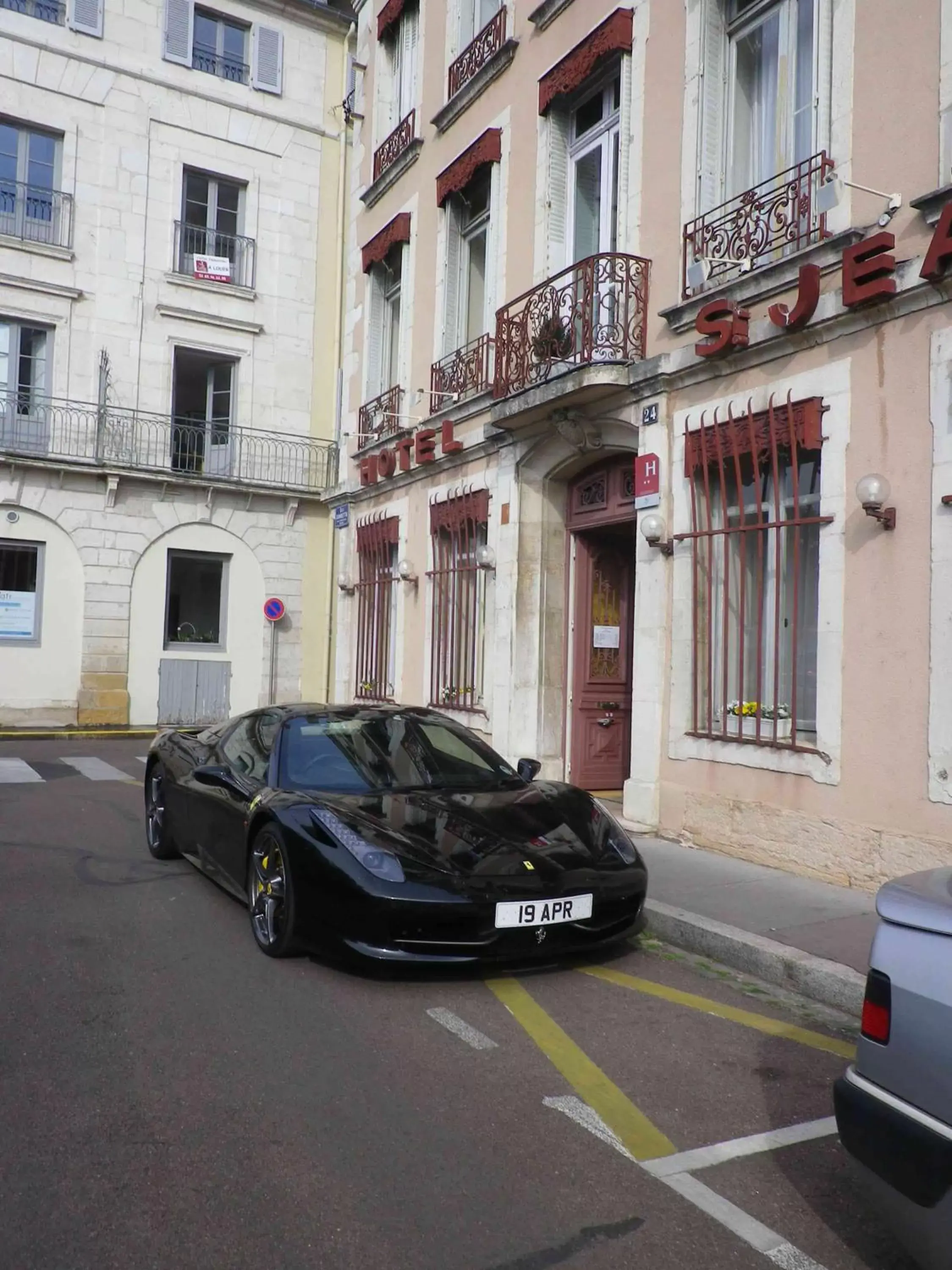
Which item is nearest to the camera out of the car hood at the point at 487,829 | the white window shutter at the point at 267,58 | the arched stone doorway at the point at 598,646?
the car hood at the point at 487,829

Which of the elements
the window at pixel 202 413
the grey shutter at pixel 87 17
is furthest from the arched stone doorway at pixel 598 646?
the grey shutter at pixel 87 17

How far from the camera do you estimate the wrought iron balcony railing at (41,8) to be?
1797cm

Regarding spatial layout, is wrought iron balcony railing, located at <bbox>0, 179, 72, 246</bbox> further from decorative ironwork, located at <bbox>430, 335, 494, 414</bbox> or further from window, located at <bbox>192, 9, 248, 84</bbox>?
decorative ironwork, located at <bbox>430, 335, 494, 414</bbox>

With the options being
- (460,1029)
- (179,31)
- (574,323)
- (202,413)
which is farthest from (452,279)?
(460,1029)

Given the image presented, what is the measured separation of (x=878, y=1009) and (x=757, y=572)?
6.27 metres

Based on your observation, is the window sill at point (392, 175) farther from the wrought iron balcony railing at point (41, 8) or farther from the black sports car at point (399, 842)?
the black sports car at point (399, 842)

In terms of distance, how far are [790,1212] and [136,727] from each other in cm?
1716

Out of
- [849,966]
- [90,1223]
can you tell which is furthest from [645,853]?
[90,1223]

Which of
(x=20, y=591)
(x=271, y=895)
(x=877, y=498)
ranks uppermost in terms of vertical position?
(x=877, y=498)

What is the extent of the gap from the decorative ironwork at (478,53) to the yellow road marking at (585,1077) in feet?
37.8

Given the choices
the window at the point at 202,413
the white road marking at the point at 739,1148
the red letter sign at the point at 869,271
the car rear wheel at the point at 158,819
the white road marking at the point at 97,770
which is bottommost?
the white road marking at the point at 739,1148

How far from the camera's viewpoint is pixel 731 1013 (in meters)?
5.00

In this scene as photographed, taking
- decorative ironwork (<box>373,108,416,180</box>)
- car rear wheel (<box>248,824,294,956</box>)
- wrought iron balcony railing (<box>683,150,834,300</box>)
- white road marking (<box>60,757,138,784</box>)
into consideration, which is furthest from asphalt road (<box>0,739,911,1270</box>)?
decorative ironwork (<box>373,108,416,180</box>)

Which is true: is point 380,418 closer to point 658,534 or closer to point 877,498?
point 658,534
